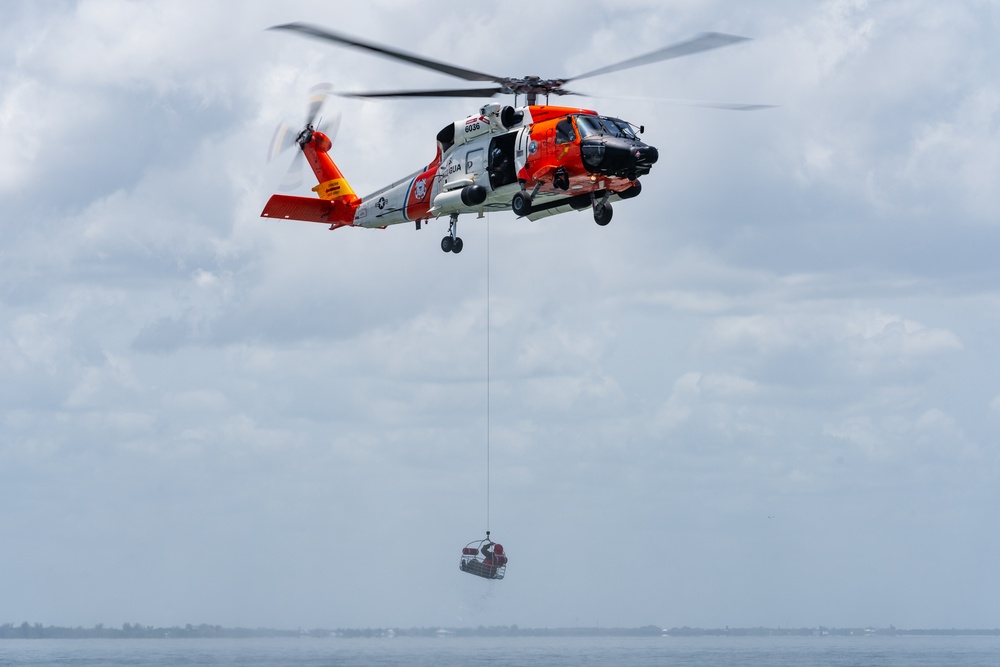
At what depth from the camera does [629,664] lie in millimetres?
152000

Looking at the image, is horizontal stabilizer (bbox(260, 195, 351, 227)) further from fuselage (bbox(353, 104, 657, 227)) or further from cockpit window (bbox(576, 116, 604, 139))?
cockpit window (bbox(576, 116, 604, 139))

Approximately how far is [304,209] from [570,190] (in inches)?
390

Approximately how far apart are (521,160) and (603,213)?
223 cm

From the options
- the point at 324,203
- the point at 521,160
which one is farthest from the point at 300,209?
the point at 521,160

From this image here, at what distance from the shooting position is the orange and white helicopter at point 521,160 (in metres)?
26.4

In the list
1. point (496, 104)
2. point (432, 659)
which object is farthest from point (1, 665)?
point (496, 104)

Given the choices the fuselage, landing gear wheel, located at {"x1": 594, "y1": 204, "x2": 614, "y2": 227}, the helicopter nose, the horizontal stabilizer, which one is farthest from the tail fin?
the helicopter nose

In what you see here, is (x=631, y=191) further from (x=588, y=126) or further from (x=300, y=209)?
(x=300, y=209)

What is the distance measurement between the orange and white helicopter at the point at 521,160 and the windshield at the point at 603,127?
0.02 meters

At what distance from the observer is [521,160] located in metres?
28.1

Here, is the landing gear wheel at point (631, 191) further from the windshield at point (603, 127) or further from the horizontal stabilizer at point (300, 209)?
the horizontal stabilizer at point (300, 209)

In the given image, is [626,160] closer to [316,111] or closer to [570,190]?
[570,190]

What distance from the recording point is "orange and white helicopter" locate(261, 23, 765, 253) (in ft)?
86.5

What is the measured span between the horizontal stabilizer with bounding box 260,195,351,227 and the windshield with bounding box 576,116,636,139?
32.9 ft
